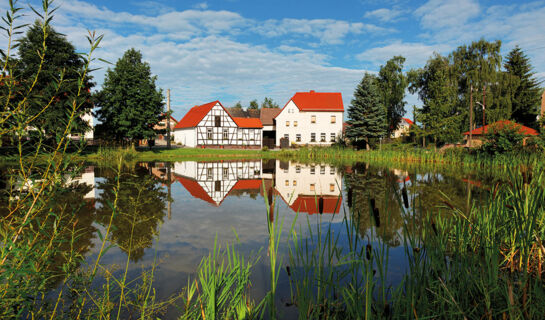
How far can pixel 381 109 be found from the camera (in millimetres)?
38125

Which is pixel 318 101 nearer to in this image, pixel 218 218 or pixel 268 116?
pixel 268 116

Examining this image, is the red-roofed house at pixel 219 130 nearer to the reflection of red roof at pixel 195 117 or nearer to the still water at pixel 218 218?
the reflection of red roof at pixel 195 117

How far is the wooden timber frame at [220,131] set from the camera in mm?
46750

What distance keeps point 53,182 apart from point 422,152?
23410mm

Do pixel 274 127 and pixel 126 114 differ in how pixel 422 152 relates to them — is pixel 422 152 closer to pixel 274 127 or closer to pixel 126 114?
pixel 126 114

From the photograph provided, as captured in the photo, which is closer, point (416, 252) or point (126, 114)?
point (416, 252)

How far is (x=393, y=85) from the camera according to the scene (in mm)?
43625

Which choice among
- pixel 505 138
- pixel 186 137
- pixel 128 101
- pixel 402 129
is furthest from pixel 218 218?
pixel 402 129

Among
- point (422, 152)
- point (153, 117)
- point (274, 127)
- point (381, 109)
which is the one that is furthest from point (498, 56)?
point (153, 117)

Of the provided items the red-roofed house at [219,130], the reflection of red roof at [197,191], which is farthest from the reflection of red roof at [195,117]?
the reflection of red roof at [197,191]

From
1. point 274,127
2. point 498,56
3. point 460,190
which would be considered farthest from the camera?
point 274,127

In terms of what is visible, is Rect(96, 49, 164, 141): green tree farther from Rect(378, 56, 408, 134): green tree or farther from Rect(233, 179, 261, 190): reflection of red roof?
Rect(378, 56, 408, 134): green tree

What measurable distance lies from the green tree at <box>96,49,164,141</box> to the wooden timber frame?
13.5m

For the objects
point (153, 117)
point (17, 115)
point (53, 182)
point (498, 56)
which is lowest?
point (53, 182)
